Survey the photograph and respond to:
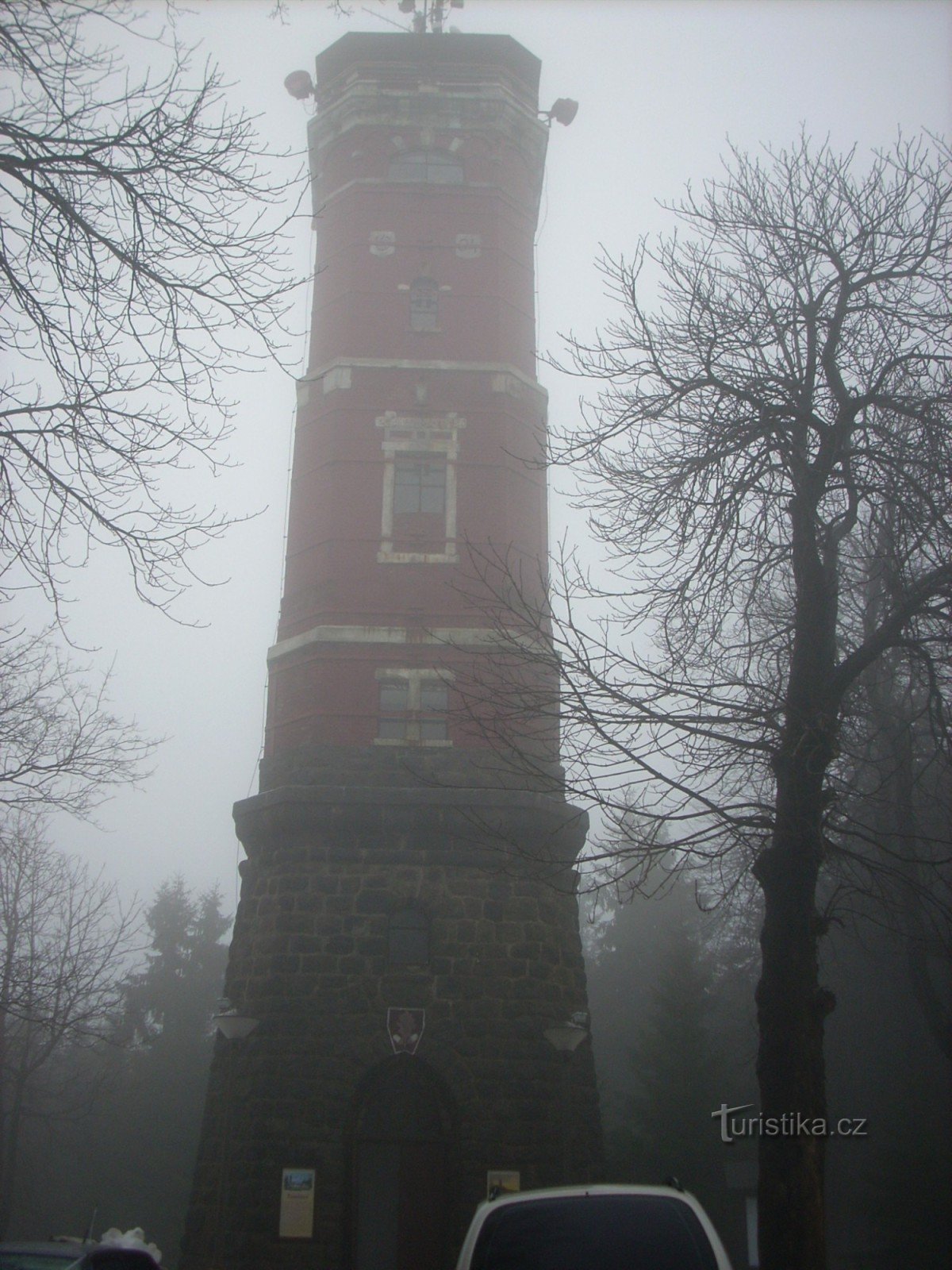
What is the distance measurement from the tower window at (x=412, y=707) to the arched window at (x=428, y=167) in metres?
9.37

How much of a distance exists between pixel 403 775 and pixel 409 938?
2.18 metres

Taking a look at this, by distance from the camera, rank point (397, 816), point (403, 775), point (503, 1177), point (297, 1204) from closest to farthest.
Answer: point (297, 1204) < point (503, 1177) < point (397, 816) < point (403, 775)

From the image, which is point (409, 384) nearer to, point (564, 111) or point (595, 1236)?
point (564, 111)

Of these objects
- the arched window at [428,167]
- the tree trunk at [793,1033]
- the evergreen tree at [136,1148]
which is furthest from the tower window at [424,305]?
the evergreen tree at [136,1148]

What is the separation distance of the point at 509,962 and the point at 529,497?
7422mm

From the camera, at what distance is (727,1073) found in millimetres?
30031

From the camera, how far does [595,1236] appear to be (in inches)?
215

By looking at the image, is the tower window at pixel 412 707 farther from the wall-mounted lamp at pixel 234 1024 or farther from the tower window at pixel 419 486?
the wall-mounted lamp at pixel 234 1024

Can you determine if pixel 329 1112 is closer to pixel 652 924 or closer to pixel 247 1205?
pixel 247 1205

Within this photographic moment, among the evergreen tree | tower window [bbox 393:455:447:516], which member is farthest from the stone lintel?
the evergreen tree

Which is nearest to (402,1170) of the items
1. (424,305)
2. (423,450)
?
(423,450)

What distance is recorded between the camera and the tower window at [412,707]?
16.3m

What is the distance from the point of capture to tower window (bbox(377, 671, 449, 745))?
1631cm

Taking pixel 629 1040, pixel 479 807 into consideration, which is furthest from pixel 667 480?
pixel 629 1040
